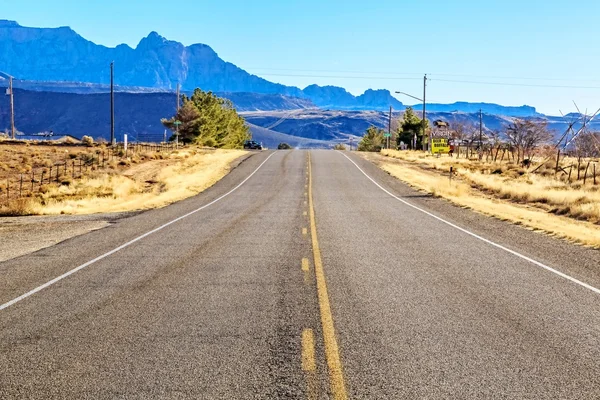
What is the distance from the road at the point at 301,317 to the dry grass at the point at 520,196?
472 cm

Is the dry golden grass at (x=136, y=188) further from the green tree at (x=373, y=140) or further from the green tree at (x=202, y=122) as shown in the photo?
the green tree at (x=373, y=140)

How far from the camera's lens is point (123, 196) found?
31000 millimetres

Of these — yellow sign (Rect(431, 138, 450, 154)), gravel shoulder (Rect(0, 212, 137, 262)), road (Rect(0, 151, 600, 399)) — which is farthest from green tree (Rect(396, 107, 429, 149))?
road (Rect(0, 151, 600, 399))

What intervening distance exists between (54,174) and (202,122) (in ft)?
125

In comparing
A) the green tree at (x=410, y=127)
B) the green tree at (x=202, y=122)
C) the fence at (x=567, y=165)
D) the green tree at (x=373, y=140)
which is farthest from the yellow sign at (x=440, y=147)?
the green tree at (x=373, y=140)

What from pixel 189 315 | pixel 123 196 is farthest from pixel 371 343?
pixel 123 196

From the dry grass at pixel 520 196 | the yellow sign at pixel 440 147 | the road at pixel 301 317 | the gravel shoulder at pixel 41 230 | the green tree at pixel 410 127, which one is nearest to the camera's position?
the road at pixel 301 317

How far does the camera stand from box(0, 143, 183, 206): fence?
35.4 meters

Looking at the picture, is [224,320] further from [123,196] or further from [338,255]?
[123,196]

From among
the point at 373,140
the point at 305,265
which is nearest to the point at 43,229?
the point at 305,265

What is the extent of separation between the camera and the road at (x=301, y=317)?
5.23 meters

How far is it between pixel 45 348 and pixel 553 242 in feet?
40.7

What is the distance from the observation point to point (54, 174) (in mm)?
42844

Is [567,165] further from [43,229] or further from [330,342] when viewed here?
[330,342]
